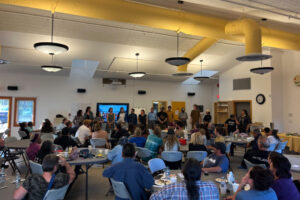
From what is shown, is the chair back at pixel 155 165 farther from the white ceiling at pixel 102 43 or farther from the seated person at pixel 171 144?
the white ceiling at pixel 102 43

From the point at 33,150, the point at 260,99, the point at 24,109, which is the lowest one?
the point at 33,150

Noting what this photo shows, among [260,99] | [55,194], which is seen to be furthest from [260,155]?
[260,99]

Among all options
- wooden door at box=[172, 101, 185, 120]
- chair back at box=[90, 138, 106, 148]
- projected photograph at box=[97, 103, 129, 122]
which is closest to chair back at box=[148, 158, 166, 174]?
chair back at box=[90, 138, 106, 148]

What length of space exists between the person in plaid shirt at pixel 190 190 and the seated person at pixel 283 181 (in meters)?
0.67

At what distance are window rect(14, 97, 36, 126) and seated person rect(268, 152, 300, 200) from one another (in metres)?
10.3

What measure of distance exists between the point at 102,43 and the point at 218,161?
6.03 m

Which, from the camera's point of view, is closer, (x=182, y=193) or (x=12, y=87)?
(x=182, y=193)

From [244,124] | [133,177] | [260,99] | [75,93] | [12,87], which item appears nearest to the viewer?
[133,177]

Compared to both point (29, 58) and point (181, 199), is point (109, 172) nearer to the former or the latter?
point (181, 199)

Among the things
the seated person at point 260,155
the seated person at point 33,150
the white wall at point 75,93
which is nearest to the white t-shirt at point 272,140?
the seated person at point 260,155

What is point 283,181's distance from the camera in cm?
201

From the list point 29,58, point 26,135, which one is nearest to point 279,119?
point 26,135

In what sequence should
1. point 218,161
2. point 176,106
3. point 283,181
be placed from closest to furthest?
1. point 283,181
2. point 218,161
3. point 176,106

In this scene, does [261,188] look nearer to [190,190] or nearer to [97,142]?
[190,190]
